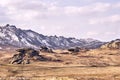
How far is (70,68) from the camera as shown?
383 ft

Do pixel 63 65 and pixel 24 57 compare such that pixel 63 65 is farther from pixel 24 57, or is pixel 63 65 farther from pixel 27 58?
pixel 24 57

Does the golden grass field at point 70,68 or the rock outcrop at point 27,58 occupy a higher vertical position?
the rock outcrop at point 27,58

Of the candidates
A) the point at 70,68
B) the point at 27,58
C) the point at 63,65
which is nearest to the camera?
the point at 70,68

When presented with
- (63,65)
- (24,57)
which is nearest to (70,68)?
(63,65)

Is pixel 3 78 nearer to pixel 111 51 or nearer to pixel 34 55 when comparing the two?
pixel 34 55

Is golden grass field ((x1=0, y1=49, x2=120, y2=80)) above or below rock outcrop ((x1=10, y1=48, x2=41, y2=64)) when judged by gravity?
below

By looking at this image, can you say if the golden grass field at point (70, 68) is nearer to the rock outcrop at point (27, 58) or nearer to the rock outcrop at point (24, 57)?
the rock outcrop at point (27, 58)

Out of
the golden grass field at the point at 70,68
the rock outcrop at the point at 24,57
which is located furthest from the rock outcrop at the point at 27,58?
the golden grass field at the point at 70,68

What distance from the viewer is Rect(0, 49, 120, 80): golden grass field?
96.4 meters

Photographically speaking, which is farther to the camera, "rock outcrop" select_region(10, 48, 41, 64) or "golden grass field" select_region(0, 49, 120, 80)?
"rock outcrop" select_region(10, 48, 41, 64)

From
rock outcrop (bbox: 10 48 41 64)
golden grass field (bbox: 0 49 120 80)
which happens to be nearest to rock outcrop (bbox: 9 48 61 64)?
rock outcrop (bbox: 10 48 41 64)

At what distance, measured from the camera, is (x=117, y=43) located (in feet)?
610

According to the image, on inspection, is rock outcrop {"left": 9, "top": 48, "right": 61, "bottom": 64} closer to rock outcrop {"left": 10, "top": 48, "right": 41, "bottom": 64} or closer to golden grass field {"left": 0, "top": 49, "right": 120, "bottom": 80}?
rock outcrop {"left": 10, "top": 48, "right": 41, "bottom": 64}

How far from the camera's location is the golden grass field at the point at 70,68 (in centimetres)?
9638
